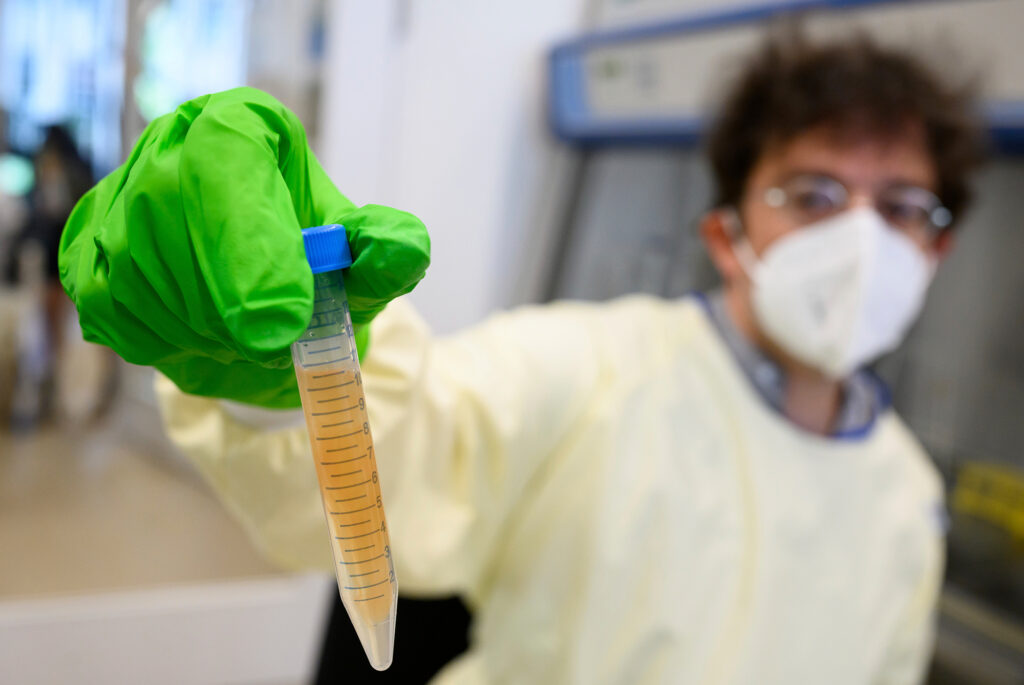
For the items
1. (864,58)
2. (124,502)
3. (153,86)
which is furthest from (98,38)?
(864,58)

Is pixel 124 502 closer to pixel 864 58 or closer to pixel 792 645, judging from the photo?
pixel 792 645

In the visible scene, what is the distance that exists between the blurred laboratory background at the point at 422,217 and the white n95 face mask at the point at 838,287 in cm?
35

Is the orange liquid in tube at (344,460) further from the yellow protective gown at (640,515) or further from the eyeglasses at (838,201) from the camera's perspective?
the eyeglasses at (838,201)

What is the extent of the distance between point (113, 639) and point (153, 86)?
114 cm

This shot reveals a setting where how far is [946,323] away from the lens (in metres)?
1.37

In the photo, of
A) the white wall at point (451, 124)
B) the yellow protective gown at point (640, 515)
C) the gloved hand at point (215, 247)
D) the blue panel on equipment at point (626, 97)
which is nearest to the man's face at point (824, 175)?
the yellow protective gown at point (640, 515)

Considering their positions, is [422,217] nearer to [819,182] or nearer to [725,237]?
[725,237]

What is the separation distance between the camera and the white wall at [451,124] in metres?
1.50

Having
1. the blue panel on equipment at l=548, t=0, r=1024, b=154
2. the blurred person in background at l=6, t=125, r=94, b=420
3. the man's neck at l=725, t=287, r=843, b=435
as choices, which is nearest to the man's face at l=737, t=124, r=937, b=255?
the man's neck at l=725, t=287, r=843, b=435

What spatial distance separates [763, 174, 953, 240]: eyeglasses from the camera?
100 cm

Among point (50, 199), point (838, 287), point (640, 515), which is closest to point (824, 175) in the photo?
point (838, 287)

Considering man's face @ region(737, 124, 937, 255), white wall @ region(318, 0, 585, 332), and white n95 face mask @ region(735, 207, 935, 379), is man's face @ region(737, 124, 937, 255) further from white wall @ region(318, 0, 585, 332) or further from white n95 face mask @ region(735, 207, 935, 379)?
white wall @ region(318, 0, 585, 332)

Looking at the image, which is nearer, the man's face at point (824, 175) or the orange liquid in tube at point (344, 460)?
the orange liquid in tube at point (344, 460)

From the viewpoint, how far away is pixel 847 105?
103cm
